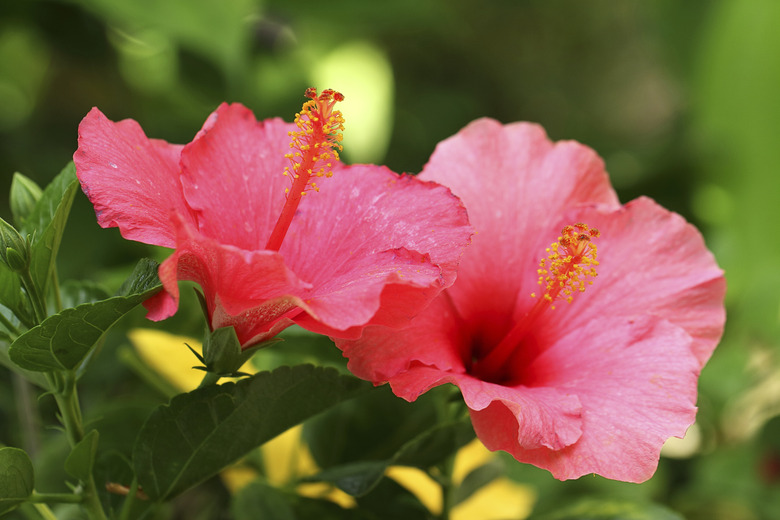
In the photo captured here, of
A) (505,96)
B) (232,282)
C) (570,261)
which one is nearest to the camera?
(232,282)

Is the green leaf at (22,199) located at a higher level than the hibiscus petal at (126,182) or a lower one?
lower

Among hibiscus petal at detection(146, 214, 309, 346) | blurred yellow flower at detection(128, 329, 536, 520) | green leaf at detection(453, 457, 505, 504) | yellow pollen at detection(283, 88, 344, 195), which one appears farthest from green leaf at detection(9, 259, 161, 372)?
green leaf at detection(453, 457, 505, 504)

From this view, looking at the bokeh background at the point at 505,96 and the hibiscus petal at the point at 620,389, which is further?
the bokeh background at the point at 505,96

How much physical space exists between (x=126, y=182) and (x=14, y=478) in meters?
0.19

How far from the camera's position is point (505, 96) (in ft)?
8.15

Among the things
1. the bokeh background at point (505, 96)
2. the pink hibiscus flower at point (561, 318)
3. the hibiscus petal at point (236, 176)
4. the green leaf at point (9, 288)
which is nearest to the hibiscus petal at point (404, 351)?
the pink hibiscus flower at point (561, 318)

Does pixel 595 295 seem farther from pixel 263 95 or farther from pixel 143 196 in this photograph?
pixel 263 95

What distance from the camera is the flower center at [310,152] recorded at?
1.63 ft

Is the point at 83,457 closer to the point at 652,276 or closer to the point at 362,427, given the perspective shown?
the point at 362,427

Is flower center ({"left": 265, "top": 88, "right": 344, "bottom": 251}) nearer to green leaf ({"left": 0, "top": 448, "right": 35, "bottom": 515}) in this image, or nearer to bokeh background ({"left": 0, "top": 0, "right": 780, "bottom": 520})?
green leaf ({"left": 0, "top": 448, "right": 35, "bottom": 515})

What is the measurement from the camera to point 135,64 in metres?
1.47

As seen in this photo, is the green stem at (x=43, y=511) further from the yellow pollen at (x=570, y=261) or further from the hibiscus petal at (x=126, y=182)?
the yellow pollen at (x=570, y=261)

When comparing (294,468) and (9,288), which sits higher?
(9,288)

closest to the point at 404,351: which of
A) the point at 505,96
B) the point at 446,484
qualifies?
the point at 446,484
